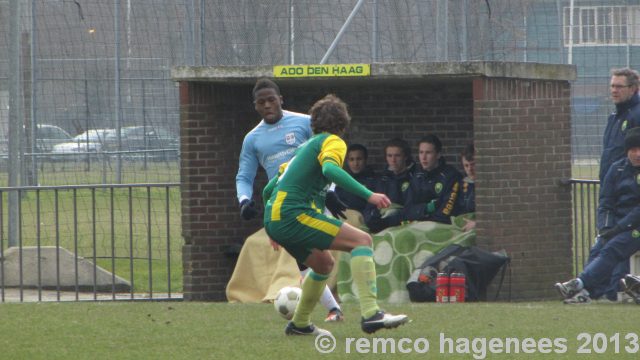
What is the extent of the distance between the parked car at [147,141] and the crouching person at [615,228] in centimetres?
663

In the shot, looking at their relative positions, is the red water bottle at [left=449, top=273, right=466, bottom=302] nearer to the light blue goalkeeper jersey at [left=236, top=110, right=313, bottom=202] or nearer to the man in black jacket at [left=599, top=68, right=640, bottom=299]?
the man in black jacket at [left=599, top=68, right=640, bottom=299]

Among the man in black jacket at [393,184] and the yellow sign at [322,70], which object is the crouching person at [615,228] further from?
the yellow sign at [322,70]

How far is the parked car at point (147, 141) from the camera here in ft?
55.2

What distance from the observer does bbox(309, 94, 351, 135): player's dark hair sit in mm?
8734

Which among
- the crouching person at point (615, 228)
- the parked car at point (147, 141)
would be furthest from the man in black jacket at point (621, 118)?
the parked car at point (147, 141)

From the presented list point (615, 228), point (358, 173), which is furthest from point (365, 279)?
point (358, 173)

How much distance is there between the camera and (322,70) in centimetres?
1293

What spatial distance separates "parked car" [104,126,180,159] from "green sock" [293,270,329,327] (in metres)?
8.03

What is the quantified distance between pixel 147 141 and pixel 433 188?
5.09 m

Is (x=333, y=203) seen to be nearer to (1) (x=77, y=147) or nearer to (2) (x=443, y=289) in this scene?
(2) (x=443, y=289)

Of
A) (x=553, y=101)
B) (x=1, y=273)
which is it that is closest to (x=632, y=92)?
(x=553, y=101)

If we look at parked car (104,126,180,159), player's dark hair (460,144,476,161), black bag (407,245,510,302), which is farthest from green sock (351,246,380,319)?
parked car (104,126,180,159)

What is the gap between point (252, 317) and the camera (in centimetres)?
1023

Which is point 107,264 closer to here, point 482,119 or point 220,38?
point 220,38
